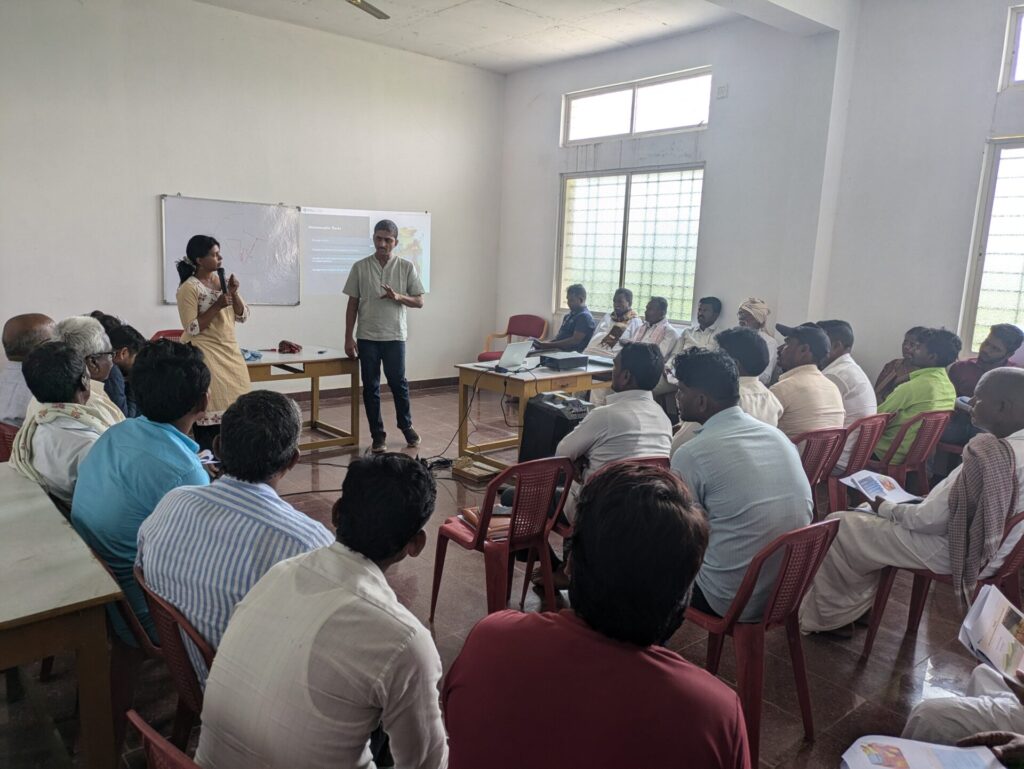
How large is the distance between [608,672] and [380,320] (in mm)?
4331

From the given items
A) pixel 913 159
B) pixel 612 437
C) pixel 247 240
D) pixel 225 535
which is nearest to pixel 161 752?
pixel 225 535

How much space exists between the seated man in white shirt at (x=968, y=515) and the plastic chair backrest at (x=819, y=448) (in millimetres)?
535

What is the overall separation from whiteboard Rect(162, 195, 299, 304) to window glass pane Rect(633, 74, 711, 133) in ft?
11.0

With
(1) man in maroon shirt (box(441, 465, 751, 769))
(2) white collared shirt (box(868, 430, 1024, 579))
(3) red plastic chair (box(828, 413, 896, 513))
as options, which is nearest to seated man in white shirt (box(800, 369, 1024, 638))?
(2) white collared shirt (box(868, 430, 1024, 579))

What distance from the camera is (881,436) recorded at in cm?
380

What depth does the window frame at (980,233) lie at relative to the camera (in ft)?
15.6

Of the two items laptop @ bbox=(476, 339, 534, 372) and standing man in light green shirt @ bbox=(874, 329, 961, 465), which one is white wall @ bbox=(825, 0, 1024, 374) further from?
laptop @ bbox=(476, 339, 534, 372)

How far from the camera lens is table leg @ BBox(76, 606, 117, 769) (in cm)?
155

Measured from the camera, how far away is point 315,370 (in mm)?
5020

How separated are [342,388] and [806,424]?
189 inches

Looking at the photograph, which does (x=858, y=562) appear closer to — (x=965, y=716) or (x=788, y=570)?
(x=788, y=570)

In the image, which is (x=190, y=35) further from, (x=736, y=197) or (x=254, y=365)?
(x=736, y=197)

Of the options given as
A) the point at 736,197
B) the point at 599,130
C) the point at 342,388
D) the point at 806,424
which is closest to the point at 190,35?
the point at 342,388

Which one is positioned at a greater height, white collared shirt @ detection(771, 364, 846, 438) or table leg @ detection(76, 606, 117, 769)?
white collared shirt @ detection(771, 364, 846, 438)
